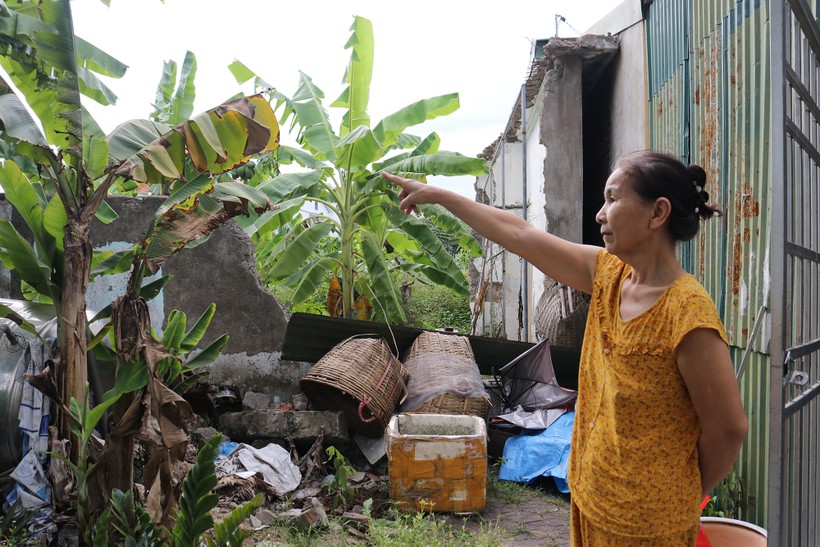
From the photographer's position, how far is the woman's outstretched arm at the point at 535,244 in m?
2.00

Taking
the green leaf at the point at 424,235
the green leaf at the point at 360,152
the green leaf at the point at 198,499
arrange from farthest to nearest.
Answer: the green leaf at the point at 424,235
the green leaf at the point at 360,152
the green leaf at the point at 198,499

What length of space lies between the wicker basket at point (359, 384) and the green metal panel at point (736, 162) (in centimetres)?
258

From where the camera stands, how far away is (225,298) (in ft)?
21.1

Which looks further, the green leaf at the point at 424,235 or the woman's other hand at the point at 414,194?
the green leaf at the point at 424,235

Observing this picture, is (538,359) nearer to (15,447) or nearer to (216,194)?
(216,194)

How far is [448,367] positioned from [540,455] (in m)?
1.09

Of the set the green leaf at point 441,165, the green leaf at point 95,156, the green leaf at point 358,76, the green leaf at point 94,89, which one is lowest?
the green leaf at point 95,156

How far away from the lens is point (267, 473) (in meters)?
4.93

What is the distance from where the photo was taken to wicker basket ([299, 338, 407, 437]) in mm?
5293

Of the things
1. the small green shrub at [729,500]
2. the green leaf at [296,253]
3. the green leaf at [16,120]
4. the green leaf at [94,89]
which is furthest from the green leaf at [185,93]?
the small green shrub at [729,500]

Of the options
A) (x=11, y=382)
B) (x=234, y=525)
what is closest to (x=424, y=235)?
(x=11, y=382)

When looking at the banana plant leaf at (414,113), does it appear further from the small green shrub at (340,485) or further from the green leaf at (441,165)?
the small green shrub at (340,485)

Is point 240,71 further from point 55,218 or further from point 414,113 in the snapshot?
point 55,218

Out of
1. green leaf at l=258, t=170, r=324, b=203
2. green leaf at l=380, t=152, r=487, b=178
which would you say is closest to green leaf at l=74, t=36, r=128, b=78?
green leaf at l=258, t=170, r=324, b=203
